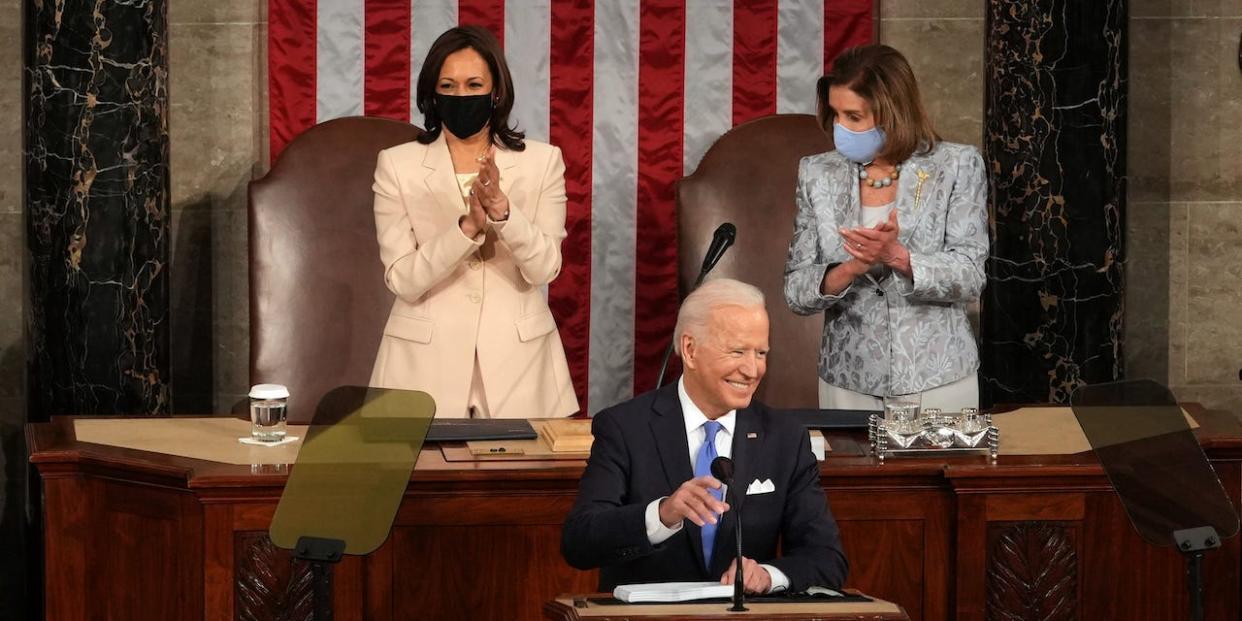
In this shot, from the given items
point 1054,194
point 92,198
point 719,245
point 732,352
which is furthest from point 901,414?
point 92,198

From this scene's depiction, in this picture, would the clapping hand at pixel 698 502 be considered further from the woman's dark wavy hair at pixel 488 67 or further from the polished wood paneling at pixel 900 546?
the woman's dark wavy hair at pixel 488 67

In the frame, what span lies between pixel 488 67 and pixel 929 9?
2.54m

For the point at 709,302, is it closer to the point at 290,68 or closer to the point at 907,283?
the point at 907,283

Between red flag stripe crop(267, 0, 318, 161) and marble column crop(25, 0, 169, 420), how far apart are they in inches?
19.5

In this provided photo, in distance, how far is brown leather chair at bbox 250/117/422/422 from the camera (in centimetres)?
600

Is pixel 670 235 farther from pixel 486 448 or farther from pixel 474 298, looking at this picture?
pixel 486 448

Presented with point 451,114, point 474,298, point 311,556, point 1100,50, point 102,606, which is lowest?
point 102,606

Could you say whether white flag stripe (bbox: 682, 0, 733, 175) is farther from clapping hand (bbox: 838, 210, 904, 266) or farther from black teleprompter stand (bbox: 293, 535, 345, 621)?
black teleprompter stand (bbox: 293, 535, 345, 621)

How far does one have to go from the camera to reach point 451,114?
15.3 ft

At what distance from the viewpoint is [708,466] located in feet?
10.9

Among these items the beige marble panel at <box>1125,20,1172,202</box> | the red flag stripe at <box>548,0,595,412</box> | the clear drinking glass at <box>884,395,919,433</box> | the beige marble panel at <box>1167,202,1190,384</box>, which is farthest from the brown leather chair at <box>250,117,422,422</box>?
the beige marble panel at <box>1167,202,1190,384</box>

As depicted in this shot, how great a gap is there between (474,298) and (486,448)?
2.38ft

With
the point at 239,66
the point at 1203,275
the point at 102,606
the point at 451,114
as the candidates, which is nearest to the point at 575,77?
the point at 239,66

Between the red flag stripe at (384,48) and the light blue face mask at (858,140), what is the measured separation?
2.54 metres
